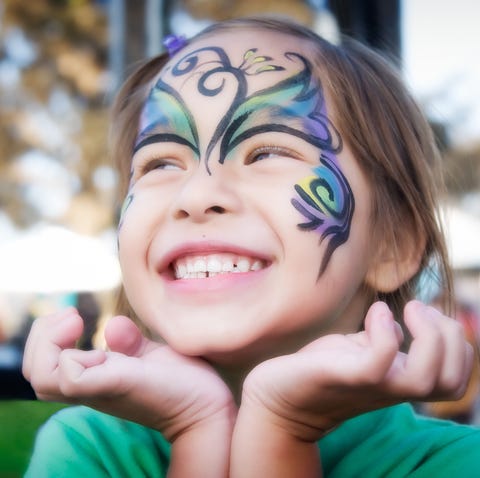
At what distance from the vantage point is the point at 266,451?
3.13 feet

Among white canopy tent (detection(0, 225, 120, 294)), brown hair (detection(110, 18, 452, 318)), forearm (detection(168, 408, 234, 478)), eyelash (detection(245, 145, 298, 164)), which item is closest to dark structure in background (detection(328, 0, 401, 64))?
brown hair (detection(110, 18, 452, 318))

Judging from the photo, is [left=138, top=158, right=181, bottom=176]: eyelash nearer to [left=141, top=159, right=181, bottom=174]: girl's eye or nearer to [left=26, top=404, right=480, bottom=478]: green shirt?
[left=141, top=159, right=181, bottom=174]: girl's eye

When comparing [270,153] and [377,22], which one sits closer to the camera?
[270,153]

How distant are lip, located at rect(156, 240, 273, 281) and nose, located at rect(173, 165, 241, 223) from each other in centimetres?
4

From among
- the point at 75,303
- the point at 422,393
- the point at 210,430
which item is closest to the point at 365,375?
the point at 422,393

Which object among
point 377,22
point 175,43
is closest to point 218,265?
point 175,43

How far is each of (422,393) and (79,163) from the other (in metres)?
5.52

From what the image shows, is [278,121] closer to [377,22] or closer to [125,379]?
[125,379]

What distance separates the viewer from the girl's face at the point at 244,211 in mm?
1141

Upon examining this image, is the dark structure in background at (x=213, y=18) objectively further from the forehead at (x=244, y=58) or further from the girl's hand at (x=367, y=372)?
the girl's hand at (x=367, y=372)

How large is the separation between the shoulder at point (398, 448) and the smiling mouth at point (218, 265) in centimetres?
34

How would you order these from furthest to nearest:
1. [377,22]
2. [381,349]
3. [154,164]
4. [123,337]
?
[377,22], [154,164], [123,337], [381,349]

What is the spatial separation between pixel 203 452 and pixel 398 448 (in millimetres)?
359

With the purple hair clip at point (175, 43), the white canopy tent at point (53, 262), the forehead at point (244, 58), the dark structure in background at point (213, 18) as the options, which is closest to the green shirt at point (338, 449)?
the forehead at point (244, 58)
